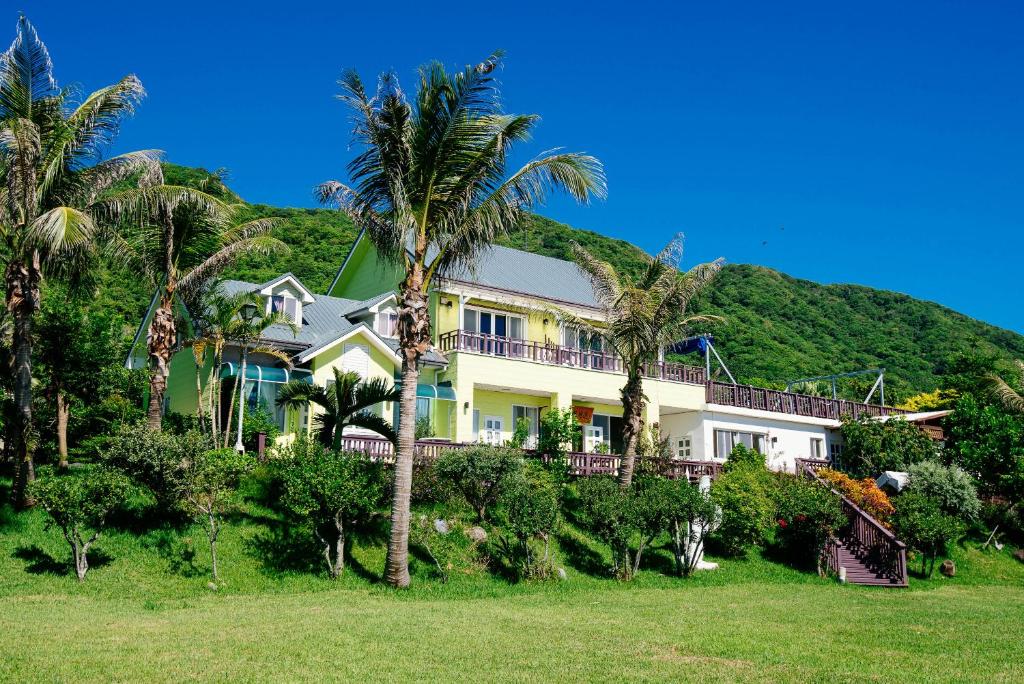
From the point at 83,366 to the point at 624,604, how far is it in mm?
18398

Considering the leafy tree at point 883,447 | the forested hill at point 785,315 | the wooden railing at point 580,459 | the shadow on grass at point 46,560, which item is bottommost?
the shadow on grass at point 46,560

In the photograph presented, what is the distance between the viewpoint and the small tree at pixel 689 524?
2531cm

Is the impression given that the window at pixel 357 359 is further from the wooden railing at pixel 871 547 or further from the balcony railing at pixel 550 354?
the wooden railing at pixel 871 547

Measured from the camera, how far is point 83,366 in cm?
2862

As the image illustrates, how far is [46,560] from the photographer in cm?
1967

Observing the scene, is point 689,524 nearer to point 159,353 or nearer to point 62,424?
point 159,353

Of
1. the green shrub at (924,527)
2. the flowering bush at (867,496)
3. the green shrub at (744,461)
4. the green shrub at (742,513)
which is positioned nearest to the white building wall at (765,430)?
the green shrub at (744,461)

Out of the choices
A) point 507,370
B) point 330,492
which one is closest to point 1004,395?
point 507,370

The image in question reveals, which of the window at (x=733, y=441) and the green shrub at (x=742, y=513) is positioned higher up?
the window at (x=733, y=441)

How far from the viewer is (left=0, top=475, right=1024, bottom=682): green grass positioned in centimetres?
1296

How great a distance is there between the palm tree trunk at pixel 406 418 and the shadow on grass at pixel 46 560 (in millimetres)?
6169

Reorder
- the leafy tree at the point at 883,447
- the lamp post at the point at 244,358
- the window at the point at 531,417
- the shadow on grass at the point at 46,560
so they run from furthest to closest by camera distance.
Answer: the window at the point at 531,417 < the leafy tree at the point at 883,447 < the lamp post at the point at 244,358 < the shadow on grass at the point at 46,560

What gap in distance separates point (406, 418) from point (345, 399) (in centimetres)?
427

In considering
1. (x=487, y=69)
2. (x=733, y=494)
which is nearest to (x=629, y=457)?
(x=733, y=494)
